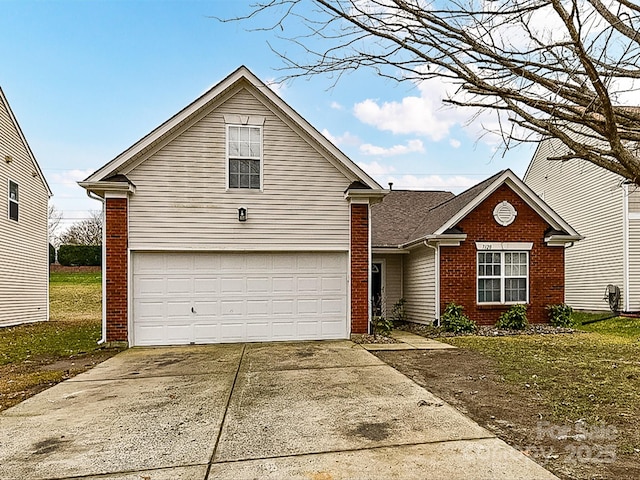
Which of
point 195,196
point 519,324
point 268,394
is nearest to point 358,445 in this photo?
point 268,394

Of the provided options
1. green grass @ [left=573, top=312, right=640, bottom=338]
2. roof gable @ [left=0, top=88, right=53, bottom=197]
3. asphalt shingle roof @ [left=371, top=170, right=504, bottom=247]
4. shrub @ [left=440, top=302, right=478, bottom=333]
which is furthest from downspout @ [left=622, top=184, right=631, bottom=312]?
roof gable @ [left=0, top=88, right=53, bottom=197]

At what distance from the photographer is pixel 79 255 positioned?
34.6m

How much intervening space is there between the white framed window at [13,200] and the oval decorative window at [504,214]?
52.4 ft

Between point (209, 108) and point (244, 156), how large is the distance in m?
1.39

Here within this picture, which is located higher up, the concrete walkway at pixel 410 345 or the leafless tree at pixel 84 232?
the leafless tree at pixel 84 232

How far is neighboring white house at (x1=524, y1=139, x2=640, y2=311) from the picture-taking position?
15.4 m

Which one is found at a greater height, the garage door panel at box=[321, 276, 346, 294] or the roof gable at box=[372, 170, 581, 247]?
the roof gable at box=[372, 170, 581, 247]

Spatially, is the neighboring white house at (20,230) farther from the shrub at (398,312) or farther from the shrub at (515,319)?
the shrub at (515,319)

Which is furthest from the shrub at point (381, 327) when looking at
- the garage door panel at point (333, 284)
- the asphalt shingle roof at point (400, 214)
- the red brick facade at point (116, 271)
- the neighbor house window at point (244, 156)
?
the red brick facade at point (116, 271)

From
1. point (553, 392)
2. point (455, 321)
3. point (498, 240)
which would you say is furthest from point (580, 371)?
point (498, 240)

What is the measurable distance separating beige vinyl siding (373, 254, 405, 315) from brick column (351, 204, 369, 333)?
414 centimetres

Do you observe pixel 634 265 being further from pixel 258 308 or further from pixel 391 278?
pixel 258 308

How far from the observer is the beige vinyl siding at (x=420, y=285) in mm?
13039

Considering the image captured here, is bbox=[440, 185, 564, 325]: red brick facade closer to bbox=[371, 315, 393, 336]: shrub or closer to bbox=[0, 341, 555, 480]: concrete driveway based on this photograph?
bbox=[371, 315, 393, 336]: shrub
